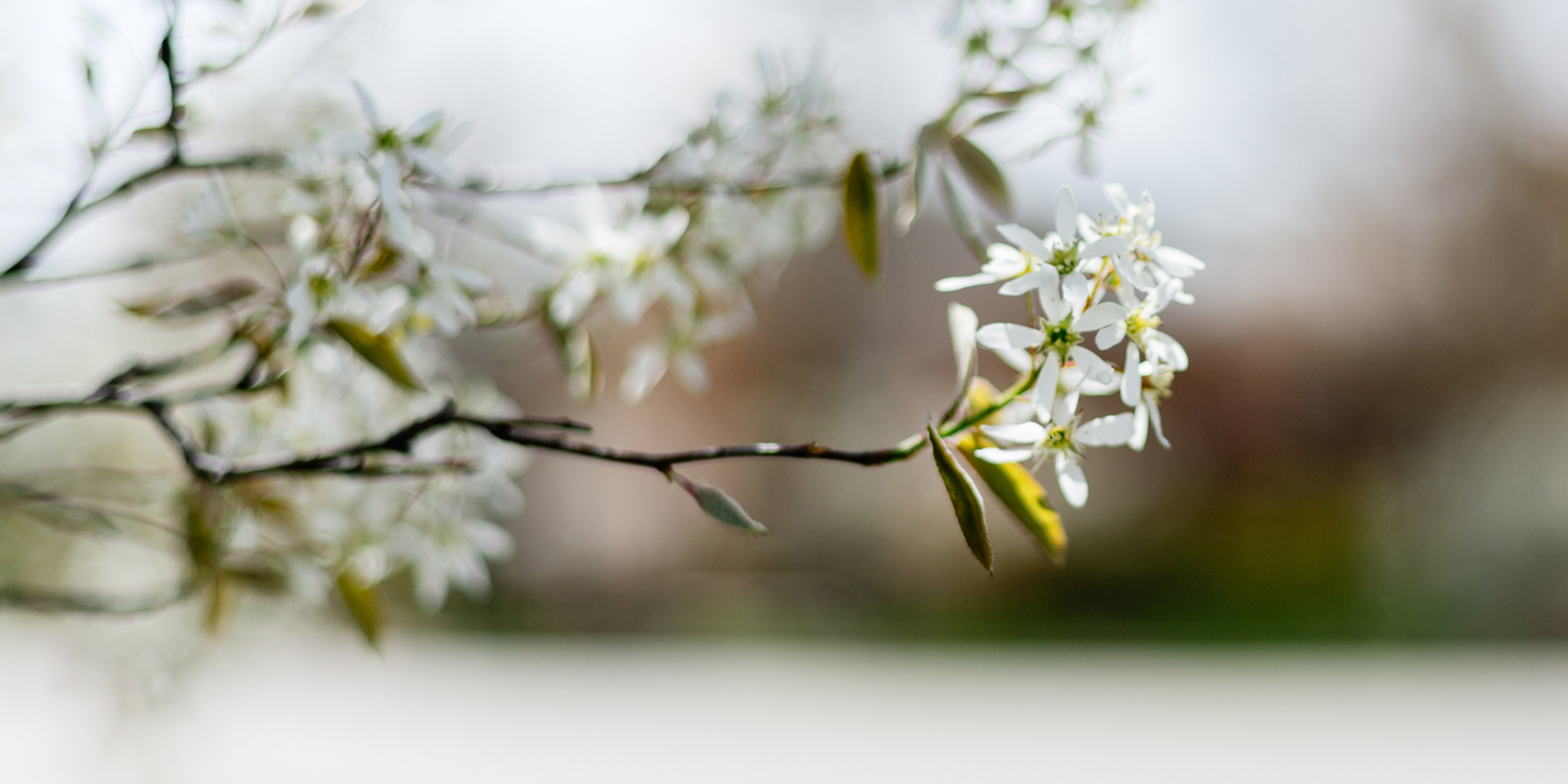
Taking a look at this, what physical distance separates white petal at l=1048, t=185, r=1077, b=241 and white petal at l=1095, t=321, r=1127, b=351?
0.04 metres

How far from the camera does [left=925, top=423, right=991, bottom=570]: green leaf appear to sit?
14.0 inches

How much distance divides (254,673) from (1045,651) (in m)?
3.48

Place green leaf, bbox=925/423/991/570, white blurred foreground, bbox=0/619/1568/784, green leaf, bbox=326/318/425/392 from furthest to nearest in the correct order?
white blurred foreground, bbox=0/619/1568/784
green leaf, bbox=326/318/425/392
green leaf, bbox=925/423/991/570

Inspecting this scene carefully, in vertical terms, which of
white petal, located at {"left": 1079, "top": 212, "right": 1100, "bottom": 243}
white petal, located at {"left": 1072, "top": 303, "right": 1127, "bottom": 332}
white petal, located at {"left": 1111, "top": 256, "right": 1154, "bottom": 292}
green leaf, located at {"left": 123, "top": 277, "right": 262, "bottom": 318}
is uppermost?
white petal, located at {"left": 1079, "top": 212, "right": 1100, "bottom": 243}

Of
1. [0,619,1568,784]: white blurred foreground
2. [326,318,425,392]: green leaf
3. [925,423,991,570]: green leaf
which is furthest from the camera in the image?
[0,619,1568,784]: white blurred foreground

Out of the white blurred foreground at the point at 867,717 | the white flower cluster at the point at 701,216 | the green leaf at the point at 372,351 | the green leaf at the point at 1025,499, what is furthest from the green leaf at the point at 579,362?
the white blurred foreground at the point at 867,717

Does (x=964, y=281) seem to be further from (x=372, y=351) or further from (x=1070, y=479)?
(x=372, y=351)

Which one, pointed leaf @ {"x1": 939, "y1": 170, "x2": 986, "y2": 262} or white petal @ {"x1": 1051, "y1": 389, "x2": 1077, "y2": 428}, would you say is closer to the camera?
white petal @ {"x1": 1051, "y1": 389, "x2": 1077, "y2": 428}

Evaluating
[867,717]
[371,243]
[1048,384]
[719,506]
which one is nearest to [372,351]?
[371,243]

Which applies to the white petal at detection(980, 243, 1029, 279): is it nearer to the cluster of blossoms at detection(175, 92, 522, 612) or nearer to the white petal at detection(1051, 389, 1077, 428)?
the white petal at detection(1051, 389, 1077, 428)

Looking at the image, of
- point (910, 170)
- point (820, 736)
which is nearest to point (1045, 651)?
point (820, 736)

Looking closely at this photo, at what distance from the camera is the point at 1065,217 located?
38cm

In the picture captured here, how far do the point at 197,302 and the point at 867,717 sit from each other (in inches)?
119

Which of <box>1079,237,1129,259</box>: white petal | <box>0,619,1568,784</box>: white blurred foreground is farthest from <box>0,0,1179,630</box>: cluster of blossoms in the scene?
<box>0,619,1568,784</box>: white blurred foreground
